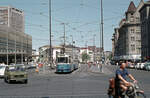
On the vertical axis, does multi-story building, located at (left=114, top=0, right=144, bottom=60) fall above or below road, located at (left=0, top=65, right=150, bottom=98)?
above

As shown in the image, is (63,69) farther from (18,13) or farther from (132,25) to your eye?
(132,25)

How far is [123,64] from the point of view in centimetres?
981

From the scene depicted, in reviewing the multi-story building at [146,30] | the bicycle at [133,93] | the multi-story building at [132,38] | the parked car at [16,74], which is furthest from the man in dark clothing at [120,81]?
the multi-story building at [132,38]

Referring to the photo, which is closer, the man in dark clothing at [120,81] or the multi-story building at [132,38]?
the man in dark clothing at [120,81]

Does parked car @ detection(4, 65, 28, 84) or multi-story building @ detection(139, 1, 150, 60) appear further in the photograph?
multi-story building @ detection(139, 1, 150, 60)

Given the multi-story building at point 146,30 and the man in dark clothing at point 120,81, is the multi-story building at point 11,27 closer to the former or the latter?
the multi-story building at point 146,30

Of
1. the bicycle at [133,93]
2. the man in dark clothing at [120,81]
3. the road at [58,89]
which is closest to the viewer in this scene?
the bicycle at [133,93]

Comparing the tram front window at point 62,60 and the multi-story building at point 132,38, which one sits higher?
the multi-story building at point 132,38

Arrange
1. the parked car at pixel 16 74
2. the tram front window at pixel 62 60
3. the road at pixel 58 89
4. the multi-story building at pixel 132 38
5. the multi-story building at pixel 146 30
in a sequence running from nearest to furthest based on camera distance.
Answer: the road at pixel 58 89, the parked car at pixel 16 74, the tram front window at pixel 62 60, the multi-story building at pixel 146 30, the multi-story building at pixel 132 38

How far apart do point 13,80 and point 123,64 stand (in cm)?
1507

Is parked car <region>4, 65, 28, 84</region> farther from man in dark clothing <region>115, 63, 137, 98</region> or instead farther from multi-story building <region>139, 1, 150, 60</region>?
multi-story building <region>139, 1, 150, 60</region>

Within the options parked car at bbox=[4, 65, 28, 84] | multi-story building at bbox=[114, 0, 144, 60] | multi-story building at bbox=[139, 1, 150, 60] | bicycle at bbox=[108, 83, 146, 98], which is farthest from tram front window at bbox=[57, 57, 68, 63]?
multi-story building at bbox=[114, 0, 144, 60]

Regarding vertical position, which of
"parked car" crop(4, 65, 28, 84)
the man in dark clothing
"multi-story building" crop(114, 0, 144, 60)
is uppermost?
"multi-story building" crop(114, 0, 144, 60)

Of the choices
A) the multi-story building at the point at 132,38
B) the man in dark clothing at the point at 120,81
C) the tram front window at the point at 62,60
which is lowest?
the man in dark clothing at the point at 120,81
